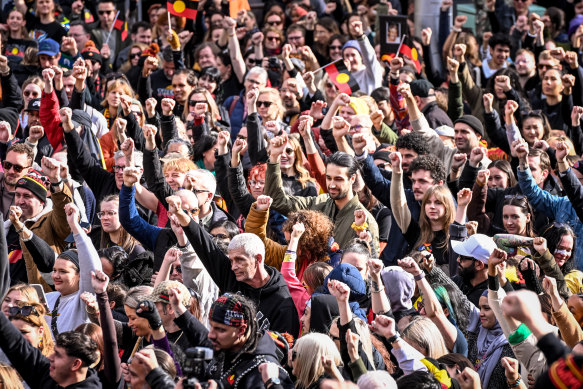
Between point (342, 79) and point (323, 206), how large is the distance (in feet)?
10.9

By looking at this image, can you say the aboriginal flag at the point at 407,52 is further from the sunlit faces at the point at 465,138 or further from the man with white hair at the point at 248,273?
the man with white hair at the point at 248,273

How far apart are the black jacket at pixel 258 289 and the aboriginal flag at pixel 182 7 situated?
21.6ft

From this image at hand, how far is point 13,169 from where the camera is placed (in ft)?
27.8

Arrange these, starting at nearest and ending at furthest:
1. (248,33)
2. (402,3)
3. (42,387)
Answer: (42,387), (248,33), (402,3)

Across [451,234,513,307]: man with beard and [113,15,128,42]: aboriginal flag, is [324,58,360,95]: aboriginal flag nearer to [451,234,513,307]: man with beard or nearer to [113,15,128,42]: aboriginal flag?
[113,15,128,42]: aboriginal flag

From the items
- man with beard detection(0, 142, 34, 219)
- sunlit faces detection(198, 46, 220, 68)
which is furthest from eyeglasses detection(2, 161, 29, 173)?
sunlit faces detection(198, 46, 220, 68)

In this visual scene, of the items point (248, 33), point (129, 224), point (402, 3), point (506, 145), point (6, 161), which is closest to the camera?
point (129, 224)

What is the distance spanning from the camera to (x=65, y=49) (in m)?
11.9

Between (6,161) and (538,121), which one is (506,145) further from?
(6,161)

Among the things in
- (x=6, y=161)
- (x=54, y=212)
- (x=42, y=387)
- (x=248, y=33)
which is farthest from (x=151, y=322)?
(x=248, y=33)

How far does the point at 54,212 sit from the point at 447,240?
2.97m

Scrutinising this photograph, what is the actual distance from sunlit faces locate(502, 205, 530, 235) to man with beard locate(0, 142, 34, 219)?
3815mm

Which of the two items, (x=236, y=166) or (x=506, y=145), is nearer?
(x=236, y=166)

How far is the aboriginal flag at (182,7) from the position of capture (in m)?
12.5
